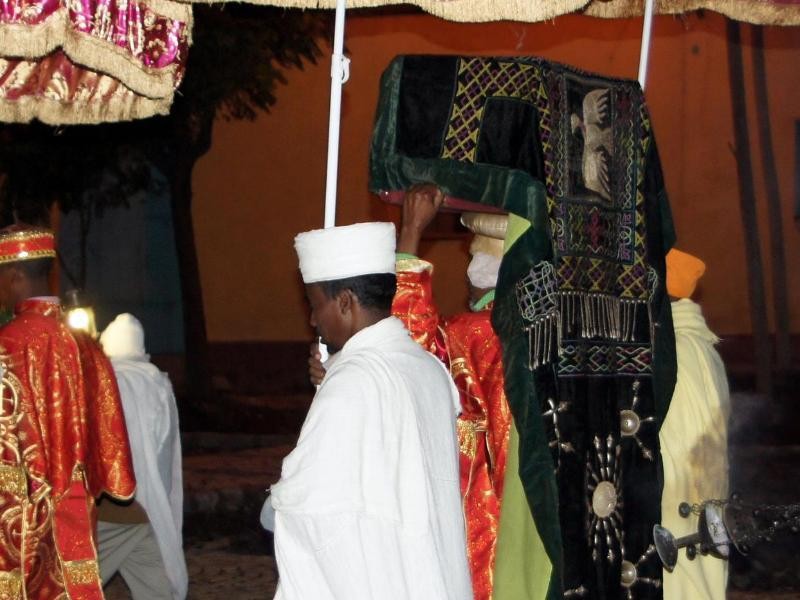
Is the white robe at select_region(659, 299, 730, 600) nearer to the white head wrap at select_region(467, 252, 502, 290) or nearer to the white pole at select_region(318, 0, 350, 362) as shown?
the white head wrap at select_region(467, 252, 502, 290)

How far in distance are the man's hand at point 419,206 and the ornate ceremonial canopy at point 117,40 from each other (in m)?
0.62

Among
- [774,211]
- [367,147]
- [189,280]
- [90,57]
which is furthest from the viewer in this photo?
[367,147]

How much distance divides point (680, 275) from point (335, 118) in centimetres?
201

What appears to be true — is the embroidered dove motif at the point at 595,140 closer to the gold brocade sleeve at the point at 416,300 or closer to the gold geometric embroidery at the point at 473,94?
the gold geometric embroidery at the point at 473,94

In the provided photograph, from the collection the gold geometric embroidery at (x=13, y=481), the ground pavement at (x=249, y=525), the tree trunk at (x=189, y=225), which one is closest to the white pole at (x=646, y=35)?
the gold geometric embroidery at (x=13, y=481)

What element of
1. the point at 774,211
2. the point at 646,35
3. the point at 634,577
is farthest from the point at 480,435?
the point at 774,211

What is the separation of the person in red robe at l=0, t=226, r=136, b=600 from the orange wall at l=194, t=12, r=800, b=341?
9468 millimetres

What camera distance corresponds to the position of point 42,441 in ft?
18.6

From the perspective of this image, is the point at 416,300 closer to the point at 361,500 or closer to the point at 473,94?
the point at 473,94

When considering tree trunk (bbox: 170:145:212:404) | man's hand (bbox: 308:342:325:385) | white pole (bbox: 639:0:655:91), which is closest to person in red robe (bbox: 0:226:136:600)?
man's hand (bbox: 308:342:325:385)

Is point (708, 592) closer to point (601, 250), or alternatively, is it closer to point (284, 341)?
point (601, 250)

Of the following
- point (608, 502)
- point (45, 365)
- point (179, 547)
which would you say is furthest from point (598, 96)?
point (179, 547)

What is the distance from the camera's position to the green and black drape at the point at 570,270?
13.6 feet

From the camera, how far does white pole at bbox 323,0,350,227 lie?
12.6 ft
